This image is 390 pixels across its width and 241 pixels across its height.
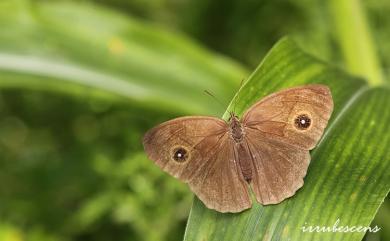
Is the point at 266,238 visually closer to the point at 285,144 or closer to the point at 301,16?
the point at 285,144

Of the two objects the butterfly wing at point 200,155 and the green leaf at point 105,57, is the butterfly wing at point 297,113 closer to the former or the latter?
the butterfly wing at point 200,155

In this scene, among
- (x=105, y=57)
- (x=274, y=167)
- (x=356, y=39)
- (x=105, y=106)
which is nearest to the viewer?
(x=274, y=167)

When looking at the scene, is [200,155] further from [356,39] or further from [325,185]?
[356,39]

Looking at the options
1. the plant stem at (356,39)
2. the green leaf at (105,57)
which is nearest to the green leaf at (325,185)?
the plant stem at (356,39)

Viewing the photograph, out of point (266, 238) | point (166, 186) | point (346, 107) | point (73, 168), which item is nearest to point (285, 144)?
point (266, 238)

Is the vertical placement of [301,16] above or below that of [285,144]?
above

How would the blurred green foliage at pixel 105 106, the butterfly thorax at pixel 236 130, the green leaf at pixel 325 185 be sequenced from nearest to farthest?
the green leaf at pixel 325 185
the butterfly thorax at pixel 236 130
the blurred green foliage at pixel 105 106

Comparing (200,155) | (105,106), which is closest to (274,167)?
(200,155)
